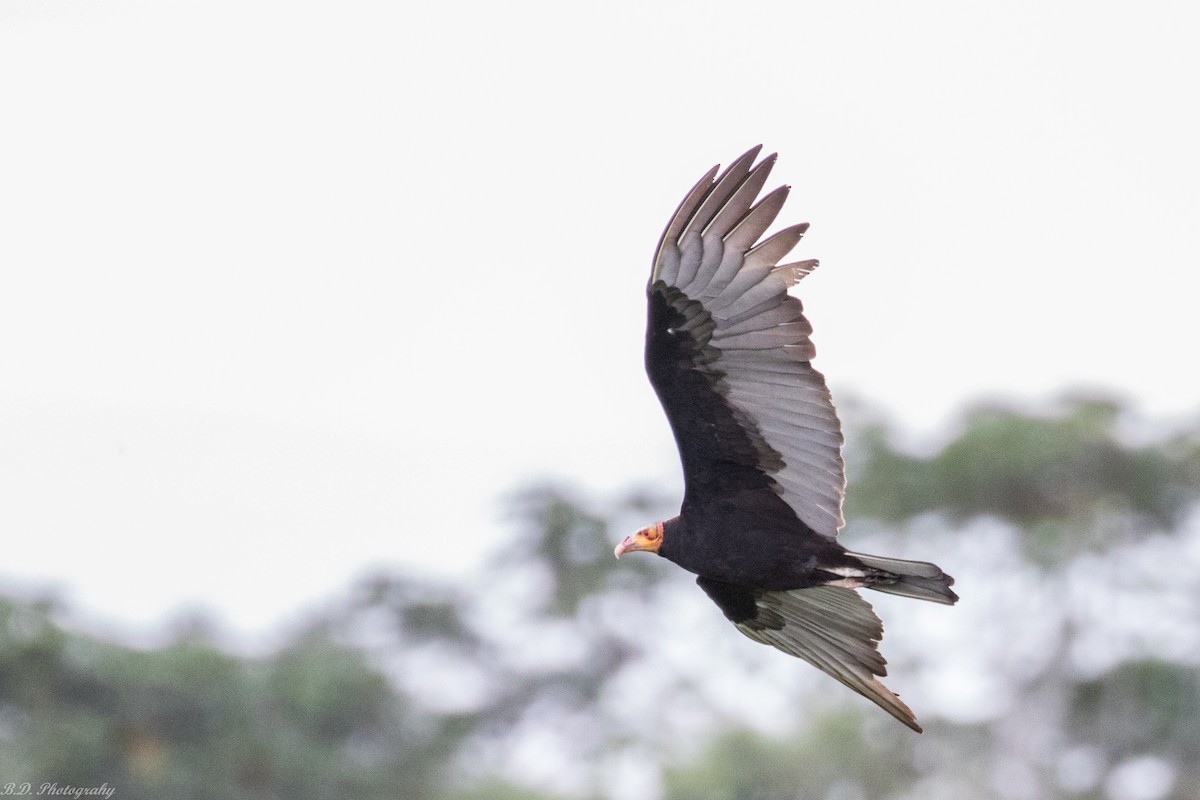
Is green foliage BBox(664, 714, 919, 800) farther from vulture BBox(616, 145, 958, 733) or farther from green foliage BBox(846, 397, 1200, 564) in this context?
vulture BBox(616, 145, 958, 733)

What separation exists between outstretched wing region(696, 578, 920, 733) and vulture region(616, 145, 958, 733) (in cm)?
4

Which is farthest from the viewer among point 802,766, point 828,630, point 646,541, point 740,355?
point 802,766

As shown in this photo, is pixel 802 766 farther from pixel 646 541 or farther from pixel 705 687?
pixel 646 541

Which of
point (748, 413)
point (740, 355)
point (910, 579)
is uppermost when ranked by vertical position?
point (740, 355)

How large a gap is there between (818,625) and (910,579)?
0.88 metres

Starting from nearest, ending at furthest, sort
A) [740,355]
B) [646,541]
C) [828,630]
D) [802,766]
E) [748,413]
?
[740,355]
[748,413]
[646,541]
[828,630]
[802,766]

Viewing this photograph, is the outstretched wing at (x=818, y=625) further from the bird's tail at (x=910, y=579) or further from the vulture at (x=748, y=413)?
the bird's tail at (x=910, y=579)

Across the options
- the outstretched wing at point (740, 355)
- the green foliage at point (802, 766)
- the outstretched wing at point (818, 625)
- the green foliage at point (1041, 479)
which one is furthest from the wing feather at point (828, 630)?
the green foliage at point (1041, 479)

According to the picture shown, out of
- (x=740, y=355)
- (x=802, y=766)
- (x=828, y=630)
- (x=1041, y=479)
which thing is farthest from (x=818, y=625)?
(x=1041, y=479)

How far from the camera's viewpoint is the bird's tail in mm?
6980

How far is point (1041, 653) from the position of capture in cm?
2580

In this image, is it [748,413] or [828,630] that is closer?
[748,413]

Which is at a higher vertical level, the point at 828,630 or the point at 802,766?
the point at 802,766

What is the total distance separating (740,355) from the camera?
23.1ft
